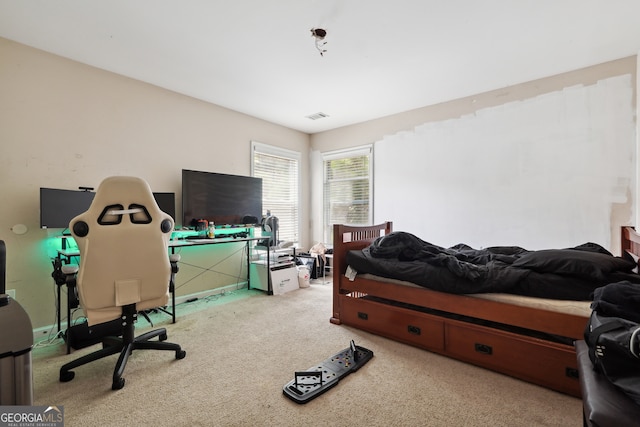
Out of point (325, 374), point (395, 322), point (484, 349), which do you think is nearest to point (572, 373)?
point (484, 349)

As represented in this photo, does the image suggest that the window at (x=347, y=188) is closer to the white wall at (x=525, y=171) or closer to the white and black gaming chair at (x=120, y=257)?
the white wall at (x=525, y=171)

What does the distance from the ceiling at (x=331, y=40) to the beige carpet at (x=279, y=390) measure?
2.53m

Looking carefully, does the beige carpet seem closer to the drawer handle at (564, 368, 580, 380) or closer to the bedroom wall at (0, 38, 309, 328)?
the drawer handle at (564, 368, 580, 380)

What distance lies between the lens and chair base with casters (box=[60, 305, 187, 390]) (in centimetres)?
177

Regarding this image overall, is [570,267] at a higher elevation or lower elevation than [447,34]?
lower

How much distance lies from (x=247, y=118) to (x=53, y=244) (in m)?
2.71

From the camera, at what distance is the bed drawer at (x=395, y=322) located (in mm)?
2107

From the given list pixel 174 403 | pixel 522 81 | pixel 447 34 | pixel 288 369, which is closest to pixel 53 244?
pixel 174 403

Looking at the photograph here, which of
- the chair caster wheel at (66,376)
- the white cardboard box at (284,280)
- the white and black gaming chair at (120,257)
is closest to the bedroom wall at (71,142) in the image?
the white cardboard box at (284,280)

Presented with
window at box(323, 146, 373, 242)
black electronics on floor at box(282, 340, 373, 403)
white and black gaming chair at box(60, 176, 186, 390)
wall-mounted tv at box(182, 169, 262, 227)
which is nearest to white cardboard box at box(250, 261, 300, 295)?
wall-mounted tv at box(182, 169, 262, 227)

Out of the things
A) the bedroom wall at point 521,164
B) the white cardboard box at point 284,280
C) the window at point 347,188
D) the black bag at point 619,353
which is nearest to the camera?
the black bag at point 619,353

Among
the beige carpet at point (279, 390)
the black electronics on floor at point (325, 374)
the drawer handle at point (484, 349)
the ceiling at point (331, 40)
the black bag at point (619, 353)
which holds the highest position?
the ceiling at point (331, 40)

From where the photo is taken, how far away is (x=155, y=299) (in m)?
1.91

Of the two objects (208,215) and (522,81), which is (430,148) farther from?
(208,215)
